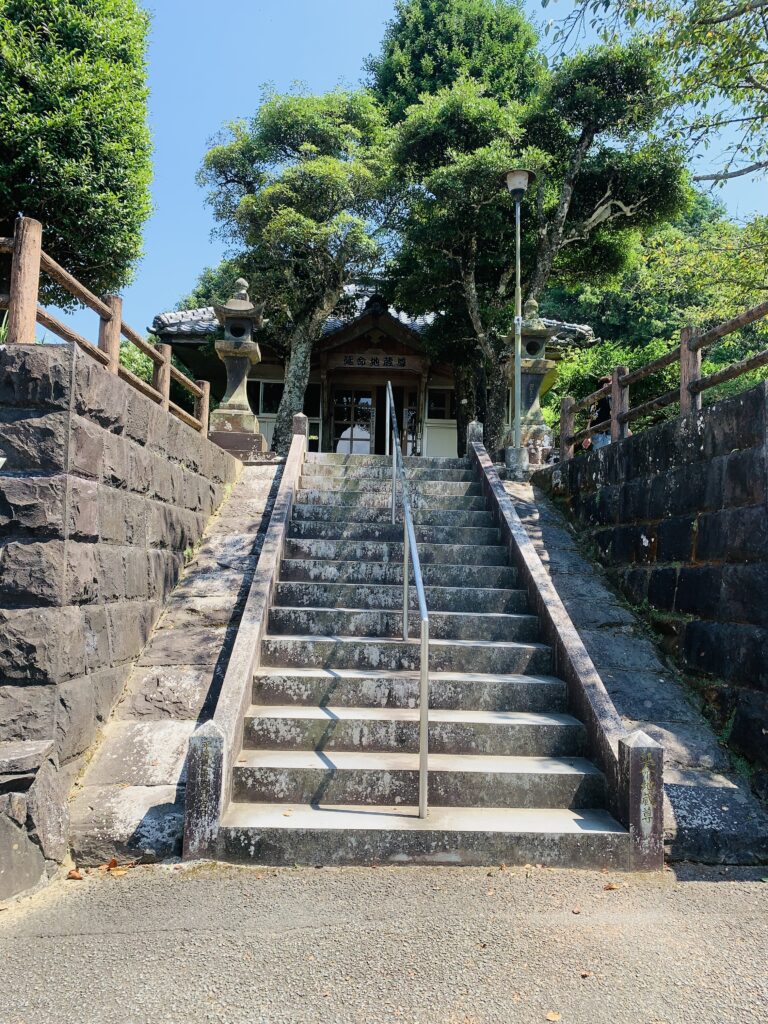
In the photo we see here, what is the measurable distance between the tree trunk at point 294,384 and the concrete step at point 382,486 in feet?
23.7

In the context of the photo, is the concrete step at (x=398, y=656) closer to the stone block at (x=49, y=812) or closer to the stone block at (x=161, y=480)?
the stone block at (x=161, y=480)

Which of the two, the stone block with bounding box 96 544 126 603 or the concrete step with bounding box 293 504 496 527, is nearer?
the stone block with bounding box 96 544 126 603

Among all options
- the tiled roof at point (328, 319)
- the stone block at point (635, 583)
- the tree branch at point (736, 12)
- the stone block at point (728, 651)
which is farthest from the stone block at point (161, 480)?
the tiled roof at point (328, 319)

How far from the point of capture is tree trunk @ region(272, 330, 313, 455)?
14.6 meters

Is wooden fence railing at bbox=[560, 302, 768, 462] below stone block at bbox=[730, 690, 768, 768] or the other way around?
the other way around

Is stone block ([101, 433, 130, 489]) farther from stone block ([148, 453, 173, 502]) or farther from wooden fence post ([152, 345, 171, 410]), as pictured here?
wooden fence post ([152, 345, 171, 410])

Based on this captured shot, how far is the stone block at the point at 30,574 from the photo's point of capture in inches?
136

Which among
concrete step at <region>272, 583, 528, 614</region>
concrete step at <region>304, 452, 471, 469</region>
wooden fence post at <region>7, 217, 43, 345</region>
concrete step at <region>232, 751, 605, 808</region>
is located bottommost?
concrete step at <region>232, 751, 605, 808</region>

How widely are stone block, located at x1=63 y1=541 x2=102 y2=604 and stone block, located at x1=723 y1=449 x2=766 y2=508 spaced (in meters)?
4.06

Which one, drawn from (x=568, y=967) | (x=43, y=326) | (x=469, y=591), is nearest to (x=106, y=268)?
(x=43, y=326)

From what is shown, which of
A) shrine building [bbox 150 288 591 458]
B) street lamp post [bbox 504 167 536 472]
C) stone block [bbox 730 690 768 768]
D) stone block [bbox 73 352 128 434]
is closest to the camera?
stone block [bbox 73 352 128 434]

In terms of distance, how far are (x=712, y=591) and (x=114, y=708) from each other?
4.05 m

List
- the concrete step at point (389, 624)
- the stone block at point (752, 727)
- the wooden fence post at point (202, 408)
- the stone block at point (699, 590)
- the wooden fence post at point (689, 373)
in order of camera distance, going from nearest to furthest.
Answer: the stone block at point (752, 727) < the stone block at point (699, 590) < the concrete step at point (389, 624) < the wooden fence post at point (689, 373) < the wooden fence post at point (202, 408)

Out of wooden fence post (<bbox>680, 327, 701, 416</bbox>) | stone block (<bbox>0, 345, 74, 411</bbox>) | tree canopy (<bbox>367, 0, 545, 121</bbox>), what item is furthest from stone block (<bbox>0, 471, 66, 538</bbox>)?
tree canopy (<bbox>367, 0, 545, 121</bbox>)
